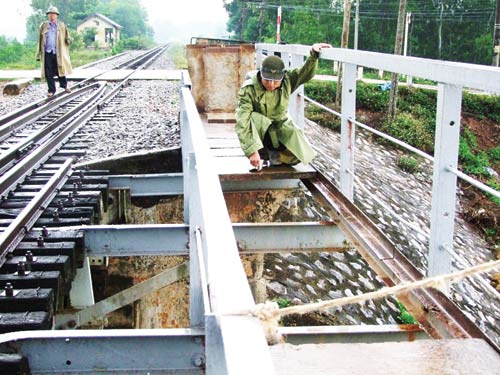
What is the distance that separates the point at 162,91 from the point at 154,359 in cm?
1435

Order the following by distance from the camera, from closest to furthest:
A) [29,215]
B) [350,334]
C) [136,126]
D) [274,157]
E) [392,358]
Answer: [392,358] < [350,334] < [29,215] < [274,157] < [136,126]

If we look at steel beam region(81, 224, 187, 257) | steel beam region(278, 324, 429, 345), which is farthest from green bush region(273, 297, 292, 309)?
steel beam region(278, 324, 429, 345)

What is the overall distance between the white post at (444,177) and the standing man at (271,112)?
220cm

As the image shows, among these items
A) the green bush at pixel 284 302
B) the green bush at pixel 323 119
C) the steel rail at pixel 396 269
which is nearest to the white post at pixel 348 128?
the steel rail at pixel 396 269

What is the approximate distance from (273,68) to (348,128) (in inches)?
30.4

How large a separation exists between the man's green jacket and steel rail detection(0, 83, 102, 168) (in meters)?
3.36

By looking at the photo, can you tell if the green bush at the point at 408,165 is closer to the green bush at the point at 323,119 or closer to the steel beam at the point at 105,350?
the green bush at the point at 323,119

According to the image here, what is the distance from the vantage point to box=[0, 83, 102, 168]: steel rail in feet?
25.3

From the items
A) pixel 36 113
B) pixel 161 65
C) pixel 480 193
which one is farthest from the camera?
pixel 161 65

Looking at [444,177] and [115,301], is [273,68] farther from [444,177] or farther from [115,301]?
[115,301]

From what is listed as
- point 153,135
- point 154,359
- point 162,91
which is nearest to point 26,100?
point 162,91

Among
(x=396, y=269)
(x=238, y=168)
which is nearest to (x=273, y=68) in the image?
(x=238, y=168)

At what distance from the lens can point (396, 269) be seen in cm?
373

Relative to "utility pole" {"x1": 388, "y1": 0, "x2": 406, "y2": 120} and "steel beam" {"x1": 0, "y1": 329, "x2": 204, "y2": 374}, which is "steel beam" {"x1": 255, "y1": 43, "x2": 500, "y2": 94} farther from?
"utility pole" {"x1": 388, "y1": 0, "x2": 406, "y2": 120}
